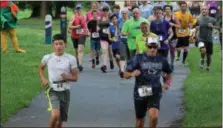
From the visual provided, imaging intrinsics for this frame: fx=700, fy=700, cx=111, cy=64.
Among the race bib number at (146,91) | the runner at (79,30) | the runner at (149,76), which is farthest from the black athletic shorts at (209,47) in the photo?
the race bib number at (146,91)

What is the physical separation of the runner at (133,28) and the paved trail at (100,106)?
2.89 feet

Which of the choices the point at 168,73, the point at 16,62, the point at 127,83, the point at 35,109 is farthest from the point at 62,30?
the point at 168,73

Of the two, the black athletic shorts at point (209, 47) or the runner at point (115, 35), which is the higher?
the runner at point (115, 35)

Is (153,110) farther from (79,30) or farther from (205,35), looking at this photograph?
(205,35)

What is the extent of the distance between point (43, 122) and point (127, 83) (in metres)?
4.82

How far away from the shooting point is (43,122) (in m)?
11.0

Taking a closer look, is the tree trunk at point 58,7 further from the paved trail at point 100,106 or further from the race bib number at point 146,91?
the race bib number at point 146,91

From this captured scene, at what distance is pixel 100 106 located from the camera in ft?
41.0

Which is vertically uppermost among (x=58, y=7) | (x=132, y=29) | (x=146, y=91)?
(x=146, y=91)

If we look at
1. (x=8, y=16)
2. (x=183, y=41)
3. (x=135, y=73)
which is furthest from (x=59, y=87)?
(x=8, y=16)

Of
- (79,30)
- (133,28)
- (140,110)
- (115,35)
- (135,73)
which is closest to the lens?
(135,73)

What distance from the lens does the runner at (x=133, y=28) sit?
16.0 meters

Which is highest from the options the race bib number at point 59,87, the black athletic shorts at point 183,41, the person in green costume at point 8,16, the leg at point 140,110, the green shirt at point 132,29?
the race bib number at point 59,87

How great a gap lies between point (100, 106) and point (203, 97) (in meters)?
2.12
